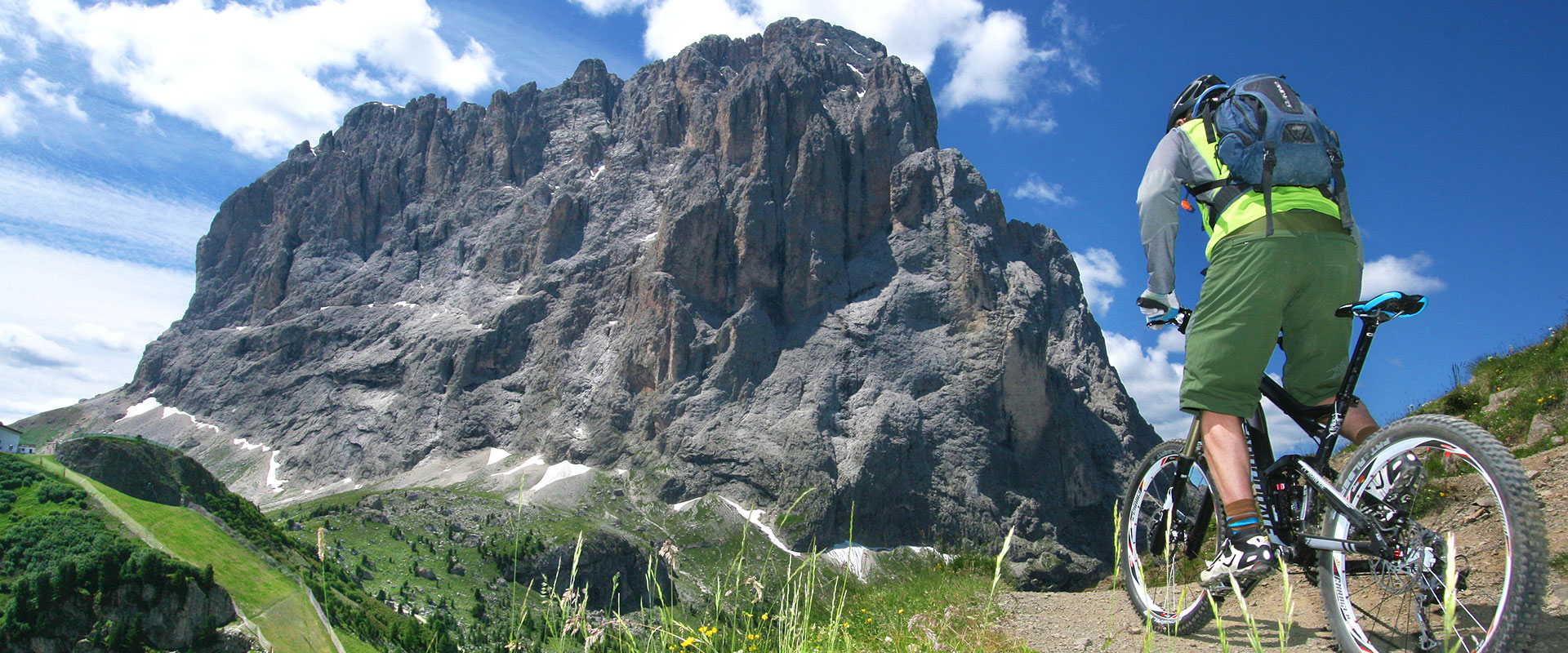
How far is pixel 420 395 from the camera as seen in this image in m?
161

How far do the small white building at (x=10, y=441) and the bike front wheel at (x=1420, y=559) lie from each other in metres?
147

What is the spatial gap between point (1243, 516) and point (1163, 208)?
5.79ft

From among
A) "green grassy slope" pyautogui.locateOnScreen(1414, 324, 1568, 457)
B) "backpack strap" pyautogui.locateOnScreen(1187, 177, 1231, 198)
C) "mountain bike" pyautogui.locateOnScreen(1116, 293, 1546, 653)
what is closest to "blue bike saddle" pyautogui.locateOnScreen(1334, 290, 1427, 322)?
"mountain bike" pyautogui.locateOnScreen(1116, 293, 1546, 653)

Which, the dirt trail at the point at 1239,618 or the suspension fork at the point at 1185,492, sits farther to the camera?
the suspension fork at the point at 1185,492

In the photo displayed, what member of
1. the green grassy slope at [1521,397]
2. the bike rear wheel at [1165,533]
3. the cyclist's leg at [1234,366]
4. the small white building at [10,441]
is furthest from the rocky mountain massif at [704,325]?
the cyclist's leg at [1234,366]

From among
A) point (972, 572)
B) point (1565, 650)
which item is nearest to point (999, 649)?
point (1565, 650)

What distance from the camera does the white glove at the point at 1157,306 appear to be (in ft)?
15.8

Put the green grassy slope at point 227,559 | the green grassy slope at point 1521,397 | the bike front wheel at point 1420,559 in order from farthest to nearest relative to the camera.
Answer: the green grassy slope at point 227,559, the green grassy slope at point 1521,397, the bike front wheel at point 1420,559

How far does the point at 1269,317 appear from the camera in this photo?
4.21 metres

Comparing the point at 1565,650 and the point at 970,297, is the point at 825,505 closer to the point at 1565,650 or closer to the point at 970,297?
the point at 970,297

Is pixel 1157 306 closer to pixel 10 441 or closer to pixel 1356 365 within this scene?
pixel 1356 365

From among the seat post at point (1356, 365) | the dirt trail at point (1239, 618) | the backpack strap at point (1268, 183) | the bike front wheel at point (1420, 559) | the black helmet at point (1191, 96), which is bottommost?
the dirt trail at point (1239, 618)

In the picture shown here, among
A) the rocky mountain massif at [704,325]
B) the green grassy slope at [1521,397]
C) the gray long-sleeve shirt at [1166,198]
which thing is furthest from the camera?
the rocky mountain massif at [704,325]

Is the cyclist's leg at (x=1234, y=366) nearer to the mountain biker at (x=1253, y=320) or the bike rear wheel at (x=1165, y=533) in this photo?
the mountain biker at (x=1253, y=320)
